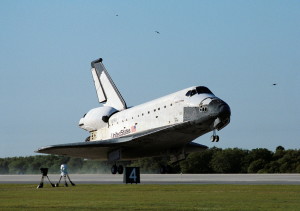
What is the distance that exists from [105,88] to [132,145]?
9.69 m

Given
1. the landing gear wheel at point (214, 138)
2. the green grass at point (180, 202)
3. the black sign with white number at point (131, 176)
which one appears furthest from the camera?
the landing gear wheel at point (214, 138)

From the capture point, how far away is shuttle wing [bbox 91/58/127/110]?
1644 inches

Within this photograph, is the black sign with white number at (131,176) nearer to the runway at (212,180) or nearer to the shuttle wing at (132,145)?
the runway at (212,180)

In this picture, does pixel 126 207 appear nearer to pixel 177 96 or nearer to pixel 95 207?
pixel 95 207

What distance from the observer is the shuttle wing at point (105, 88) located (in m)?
41.8

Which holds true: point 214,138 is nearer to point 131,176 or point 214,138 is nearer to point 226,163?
point 131,176

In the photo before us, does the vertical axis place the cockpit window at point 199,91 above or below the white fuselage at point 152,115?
above

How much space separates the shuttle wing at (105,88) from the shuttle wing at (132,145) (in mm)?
4303

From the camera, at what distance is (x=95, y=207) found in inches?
592

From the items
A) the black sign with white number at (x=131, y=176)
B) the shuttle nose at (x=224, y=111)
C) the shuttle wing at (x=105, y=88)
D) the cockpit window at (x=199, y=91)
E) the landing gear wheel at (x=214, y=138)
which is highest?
the shuttle wing at (x=105, y=88)

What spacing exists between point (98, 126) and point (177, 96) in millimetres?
8838

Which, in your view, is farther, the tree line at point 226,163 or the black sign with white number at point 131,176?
the tree line at point 226,163

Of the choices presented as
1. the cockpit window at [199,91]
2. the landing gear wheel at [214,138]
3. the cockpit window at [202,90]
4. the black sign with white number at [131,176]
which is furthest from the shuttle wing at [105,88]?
the black sign with white number at [131,176]

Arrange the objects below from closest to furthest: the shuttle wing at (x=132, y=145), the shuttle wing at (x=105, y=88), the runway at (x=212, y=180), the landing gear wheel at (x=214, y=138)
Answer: the runway at (x=212, y=180) → the landing gear wheel at (x=214, y=138) → the shuttle wing at (x=132, y=145) → the shuttle wing at (x=105, y=88)
